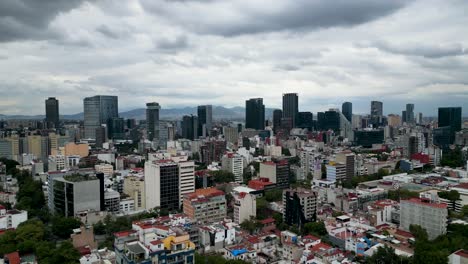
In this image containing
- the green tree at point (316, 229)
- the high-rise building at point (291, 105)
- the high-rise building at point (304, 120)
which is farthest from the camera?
the high-rise building at point (291, 105)

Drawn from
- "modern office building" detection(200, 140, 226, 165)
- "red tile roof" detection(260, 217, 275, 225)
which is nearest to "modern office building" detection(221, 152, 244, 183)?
"modern office building" detection(200, 140, 226, 165)

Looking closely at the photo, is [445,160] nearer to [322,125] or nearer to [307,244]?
[307,244]

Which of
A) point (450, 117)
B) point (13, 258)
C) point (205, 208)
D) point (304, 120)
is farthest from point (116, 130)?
point (13, 258)

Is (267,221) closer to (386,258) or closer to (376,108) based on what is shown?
(386,258)

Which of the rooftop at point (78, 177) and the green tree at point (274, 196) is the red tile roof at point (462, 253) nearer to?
the green tree at point (274, 196)

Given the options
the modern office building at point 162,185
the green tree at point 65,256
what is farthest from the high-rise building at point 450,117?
the green tree at point 65,256

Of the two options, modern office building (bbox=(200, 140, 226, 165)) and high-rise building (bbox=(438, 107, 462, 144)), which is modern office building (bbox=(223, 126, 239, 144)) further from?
high-rise building (bbox=(438, 107, 462, 144))
